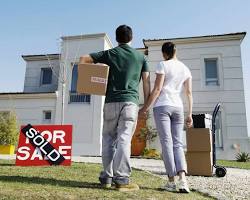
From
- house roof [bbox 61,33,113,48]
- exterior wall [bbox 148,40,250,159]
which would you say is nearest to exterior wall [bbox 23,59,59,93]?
house roof [bbox 61,33,113,48]

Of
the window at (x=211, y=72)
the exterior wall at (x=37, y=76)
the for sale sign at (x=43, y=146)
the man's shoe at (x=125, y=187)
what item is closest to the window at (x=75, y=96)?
the exterior wall at (x=37, y=76)

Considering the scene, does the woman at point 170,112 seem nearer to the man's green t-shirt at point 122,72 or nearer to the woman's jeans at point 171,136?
the woman's jeans at point 171,136

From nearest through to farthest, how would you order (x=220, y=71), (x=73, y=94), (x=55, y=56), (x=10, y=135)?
(x=10, y=135) < (x=220, y=71) < (x=73, y=94) < (x=55, y=56)

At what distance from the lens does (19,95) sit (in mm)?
17812

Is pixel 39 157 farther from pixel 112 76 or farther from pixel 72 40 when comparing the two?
pixel 72 40

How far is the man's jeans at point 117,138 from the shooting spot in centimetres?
330

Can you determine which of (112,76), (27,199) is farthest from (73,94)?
(27,199)

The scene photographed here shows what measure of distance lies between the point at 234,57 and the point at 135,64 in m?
14.0

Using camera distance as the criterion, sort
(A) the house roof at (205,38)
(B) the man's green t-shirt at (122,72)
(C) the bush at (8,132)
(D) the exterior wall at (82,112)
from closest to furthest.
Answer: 1. (B) the man's green t-shirt at (122,72)
2. (C) the bush at (8,132)
3. (D) the exterior wall at (82,112)
4. (A) the house roof at (205,38)

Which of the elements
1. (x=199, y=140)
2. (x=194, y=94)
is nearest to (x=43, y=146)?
(x=199, y=140)

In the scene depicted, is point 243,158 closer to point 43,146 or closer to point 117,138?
point 43,146

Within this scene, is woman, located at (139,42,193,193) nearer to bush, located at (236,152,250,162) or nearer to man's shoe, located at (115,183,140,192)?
man's shoe, located at (115,183,140,192)

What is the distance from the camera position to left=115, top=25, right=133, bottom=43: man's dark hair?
366cm

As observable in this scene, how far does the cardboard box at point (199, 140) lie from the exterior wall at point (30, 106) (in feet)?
40.8
